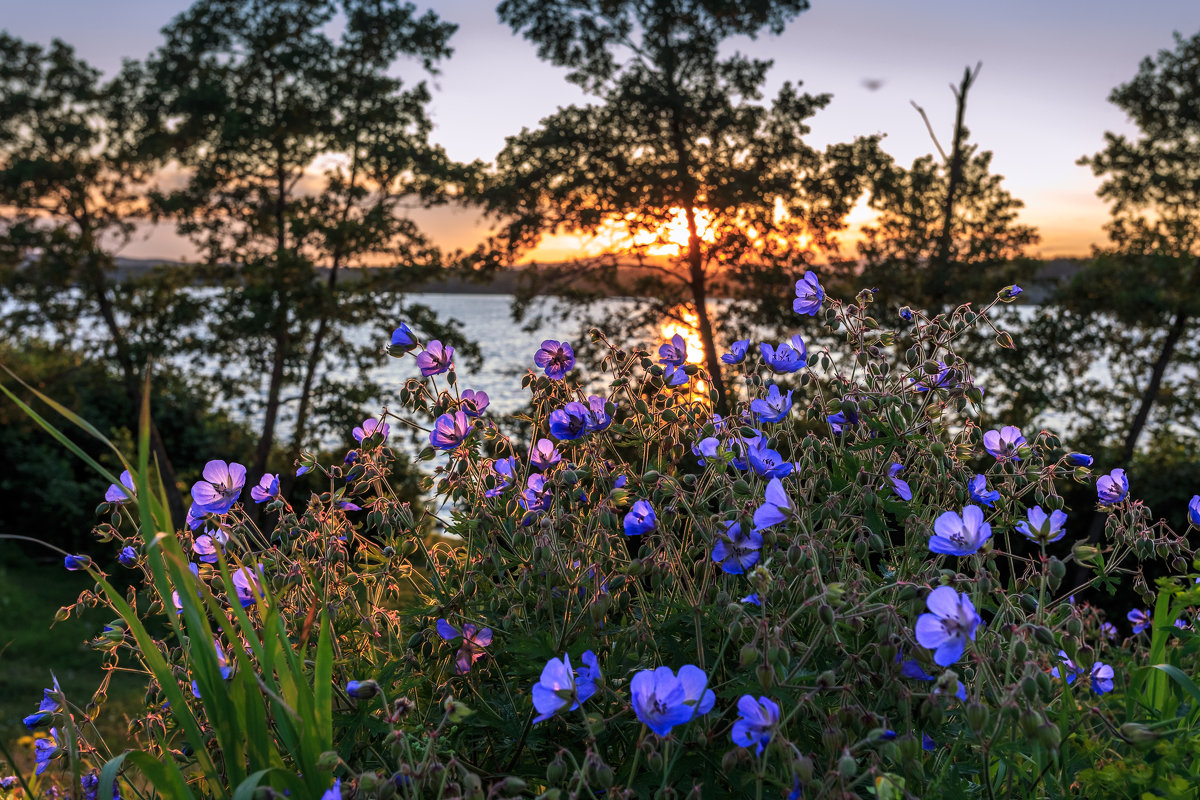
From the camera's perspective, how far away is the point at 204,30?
1523 cm

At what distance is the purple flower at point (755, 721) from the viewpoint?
4.66ft

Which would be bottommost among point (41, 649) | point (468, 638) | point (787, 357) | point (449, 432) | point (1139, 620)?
point (41, 649)

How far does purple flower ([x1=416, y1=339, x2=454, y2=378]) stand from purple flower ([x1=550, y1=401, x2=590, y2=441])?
0.36 metres

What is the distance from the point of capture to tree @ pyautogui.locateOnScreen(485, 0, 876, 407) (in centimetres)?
1380

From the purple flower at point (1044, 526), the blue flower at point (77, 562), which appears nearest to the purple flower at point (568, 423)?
the purple flower at point (1044, 526)

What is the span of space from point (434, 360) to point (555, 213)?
12.4m

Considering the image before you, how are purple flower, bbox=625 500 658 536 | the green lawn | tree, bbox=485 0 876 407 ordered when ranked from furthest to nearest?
1. tree, bbox=485 0 876 407
2. the green lawn
3. purple flower, bbox=625 500 658 536

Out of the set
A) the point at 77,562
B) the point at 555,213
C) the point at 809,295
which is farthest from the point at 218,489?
the point at 555,213

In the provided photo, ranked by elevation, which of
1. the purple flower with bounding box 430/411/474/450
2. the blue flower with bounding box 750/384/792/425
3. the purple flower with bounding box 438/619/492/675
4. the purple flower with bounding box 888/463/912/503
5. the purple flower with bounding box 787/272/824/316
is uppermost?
the purple flower with bounding box 787/272/824/316

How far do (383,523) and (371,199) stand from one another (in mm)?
15063

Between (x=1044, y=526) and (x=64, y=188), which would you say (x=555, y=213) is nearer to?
(x=64, y=188)

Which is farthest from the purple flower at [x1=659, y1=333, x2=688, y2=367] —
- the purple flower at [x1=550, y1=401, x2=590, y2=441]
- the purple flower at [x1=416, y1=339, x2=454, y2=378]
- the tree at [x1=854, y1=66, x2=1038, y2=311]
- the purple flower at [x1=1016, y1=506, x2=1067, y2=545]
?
the tree at [x1=854, y1=66, x2=1038, y2=311]

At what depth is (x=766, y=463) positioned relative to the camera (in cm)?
196

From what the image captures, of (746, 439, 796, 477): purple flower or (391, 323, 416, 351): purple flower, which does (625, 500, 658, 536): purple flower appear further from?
(391, 323, 416, 351): purple flower
